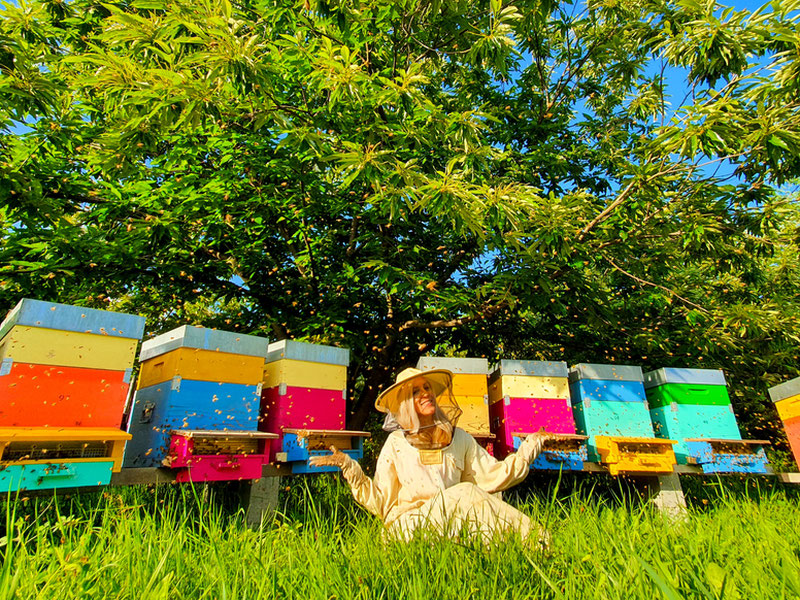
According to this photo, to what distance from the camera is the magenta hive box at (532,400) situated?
4789 mm

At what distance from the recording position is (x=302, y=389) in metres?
4.29

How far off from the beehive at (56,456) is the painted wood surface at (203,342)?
32.6 inches

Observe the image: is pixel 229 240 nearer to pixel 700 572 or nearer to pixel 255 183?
pixel 255 183

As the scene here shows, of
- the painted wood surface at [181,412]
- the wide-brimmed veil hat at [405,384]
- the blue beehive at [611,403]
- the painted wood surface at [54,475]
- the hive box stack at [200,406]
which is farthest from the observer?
the blue beehive at [611,403]

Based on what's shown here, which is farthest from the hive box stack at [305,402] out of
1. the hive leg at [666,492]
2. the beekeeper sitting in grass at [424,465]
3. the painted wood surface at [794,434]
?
the painted wood surface at [794,434]

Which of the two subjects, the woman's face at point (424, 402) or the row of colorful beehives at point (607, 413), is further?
the row of colorful beehives at point (607, 413)

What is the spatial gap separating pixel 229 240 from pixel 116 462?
3843 millimetres

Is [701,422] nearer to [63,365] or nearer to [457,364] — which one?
[457,364]

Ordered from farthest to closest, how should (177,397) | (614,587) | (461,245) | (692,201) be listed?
1. (461,245)
2. (692,201)
3. (177,397)
4. (614,587)

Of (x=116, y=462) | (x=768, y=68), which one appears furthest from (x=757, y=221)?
(x=116, y=462)

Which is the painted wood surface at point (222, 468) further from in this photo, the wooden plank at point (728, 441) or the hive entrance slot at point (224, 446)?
the wooden plank at point (728, 441)

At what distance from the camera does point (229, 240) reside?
6.41 m

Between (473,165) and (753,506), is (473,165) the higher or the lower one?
the higher one

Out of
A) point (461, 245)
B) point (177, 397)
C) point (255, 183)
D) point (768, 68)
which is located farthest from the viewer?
point (461, 245)
